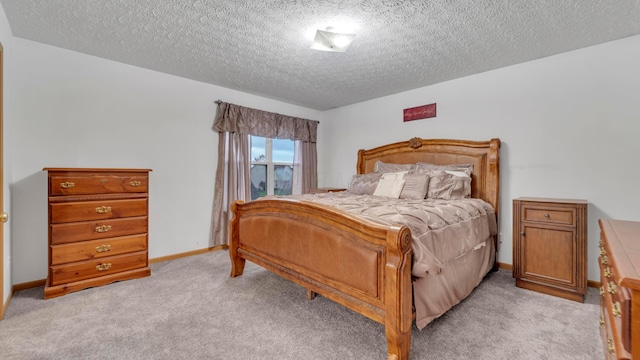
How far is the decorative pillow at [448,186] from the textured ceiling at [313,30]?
49.3 inches

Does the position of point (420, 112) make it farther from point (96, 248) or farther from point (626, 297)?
point (96, 248)

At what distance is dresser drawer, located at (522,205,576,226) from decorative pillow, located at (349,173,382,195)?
5.03 feet

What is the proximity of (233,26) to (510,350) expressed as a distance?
3032 millimetres

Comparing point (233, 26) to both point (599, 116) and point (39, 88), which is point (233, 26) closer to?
point (39, 88)

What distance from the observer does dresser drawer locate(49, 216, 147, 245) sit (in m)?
2.32

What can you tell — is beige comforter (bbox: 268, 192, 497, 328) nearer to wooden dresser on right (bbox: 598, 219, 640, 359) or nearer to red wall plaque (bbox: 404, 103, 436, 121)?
wooden dresser on right (bbox: 598, 219, 640, 359)

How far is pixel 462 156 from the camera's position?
3.30 metres

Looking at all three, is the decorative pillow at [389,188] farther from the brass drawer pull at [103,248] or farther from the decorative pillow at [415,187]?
the brass drawer pull at [103,248]

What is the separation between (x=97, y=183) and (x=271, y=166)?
2.38 m

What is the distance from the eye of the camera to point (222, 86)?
3.78m

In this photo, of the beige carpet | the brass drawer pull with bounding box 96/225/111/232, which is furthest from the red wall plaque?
the brass drawer pull with bounding box 96/225/111/232

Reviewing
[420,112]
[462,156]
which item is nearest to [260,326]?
[462,156]

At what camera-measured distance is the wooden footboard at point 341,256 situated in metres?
1.42

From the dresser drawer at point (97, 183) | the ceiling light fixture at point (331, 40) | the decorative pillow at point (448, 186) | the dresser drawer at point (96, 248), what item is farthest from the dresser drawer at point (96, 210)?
the decorative pillow at point (448, 186)
